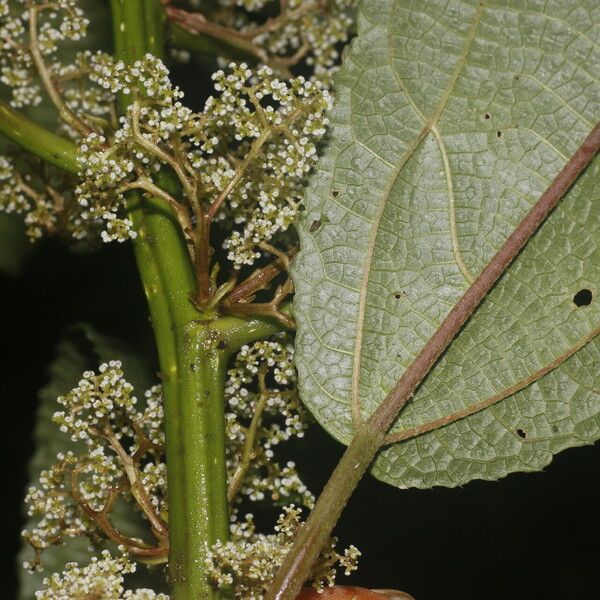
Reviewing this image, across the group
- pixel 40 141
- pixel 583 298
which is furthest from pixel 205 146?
pixel 583 298

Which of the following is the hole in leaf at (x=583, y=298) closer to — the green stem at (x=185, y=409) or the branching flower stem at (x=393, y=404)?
the branching flower stem at (x=393, y=404)

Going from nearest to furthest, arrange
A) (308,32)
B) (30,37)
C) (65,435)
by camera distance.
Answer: (30,37) < (65,435) < (308,32)

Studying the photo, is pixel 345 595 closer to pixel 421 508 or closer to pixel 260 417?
pixel 260 417

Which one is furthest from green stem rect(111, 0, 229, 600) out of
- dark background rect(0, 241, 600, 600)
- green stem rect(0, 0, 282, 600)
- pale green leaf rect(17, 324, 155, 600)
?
dark background rect(0, 241, 600, 600)

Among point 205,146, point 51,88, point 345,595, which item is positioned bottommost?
point 345,595

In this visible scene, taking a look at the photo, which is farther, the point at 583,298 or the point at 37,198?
the point at 37,198
